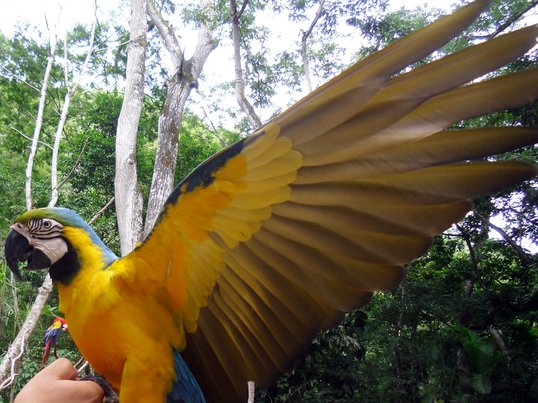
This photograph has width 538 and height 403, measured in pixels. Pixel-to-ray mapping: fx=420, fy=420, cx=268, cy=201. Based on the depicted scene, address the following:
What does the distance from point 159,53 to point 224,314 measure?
7721 millimetres

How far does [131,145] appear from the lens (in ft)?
15.0

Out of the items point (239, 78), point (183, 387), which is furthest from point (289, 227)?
point (239, 78)

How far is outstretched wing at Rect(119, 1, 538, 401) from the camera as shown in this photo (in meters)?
0.64

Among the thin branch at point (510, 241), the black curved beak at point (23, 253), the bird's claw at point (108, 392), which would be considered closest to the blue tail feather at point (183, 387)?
the bird's claw at point (108, 392)

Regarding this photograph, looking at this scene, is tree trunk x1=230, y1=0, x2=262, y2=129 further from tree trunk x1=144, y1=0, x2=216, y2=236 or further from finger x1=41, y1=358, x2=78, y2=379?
finger x1=41, y1=358, x2=78, y2=379

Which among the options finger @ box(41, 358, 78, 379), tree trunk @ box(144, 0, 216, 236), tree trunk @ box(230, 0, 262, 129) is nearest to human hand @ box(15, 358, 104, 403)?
finger @ box(41, 358, 78, 379)

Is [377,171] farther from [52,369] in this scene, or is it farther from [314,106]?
[52,369]

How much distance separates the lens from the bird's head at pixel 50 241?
3.59 ft

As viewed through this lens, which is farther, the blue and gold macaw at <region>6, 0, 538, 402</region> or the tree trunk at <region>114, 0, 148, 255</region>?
the tree trunk at <region>114, 0, 148, 255</region>

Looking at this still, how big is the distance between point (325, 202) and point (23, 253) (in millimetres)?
845

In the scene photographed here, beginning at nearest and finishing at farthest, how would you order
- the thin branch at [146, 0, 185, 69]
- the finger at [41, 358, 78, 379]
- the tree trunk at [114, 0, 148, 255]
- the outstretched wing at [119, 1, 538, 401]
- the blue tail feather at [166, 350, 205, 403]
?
the outstretched wing at [119, 1, 538, 401] < the blue tail feather at [166, 350, 205, 403] < the finger at [41, 358, 78, 379] < the tree trunk at [114, 0, 148, 255] < the thin branch at [146, 0, 185, 69]

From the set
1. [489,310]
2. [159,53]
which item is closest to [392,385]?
[489,310]

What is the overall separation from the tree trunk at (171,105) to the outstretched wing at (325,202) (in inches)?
106

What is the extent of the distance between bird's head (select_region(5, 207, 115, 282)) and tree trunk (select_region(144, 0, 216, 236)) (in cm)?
243
